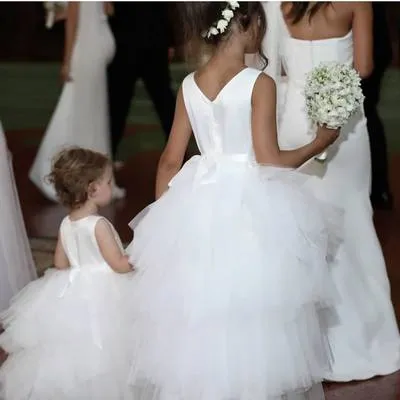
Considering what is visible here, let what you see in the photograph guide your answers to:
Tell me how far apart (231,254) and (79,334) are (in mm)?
689

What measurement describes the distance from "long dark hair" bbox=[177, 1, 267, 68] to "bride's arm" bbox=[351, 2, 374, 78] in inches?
24.8

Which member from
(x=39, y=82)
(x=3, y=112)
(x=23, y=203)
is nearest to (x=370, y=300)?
(x=23, y=203)

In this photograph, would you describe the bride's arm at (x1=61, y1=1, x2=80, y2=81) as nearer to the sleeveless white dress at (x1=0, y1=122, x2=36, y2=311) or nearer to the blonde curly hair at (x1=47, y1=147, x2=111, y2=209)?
the sleeveless white dress at (x1=0, y1=122, x2=36, y2=311)

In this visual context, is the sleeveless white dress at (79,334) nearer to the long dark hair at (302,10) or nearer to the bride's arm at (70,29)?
the long dark hair at (302,10)

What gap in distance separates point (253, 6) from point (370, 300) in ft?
4.61

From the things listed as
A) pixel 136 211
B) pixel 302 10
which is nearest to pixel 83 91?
pixel 136 211

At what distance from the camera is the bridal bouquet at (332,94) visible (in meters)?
3.56

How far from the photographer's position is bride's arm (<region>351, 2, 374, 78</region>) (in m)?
3.93

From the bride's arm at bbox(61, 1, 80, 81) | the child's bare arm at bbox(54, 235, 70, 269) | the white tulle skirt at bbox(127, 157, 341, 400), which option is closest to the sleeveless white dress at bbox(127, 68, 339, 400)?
the white tulle skirt at bbox(127, 157, 341, 400)

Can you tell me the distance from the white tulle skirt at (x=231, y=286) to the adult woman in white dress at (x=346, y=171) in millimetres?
635

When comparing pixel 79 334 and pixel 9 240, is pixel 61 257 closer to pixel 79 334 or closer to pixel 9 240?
pixel 79 334

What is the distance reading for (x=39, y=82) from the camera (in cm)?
1094

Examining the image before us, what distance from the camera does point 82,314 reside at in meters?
3.65

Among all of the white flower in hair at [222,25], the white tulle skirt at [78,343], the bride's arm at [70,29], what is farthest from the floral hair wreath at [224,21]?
the bride's arm at [70,29]
